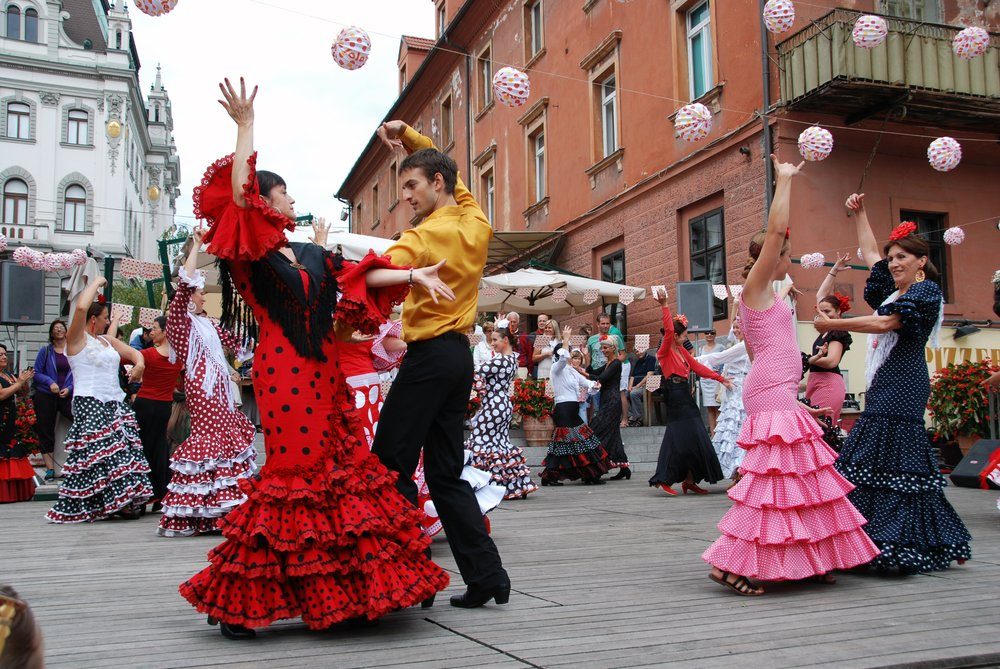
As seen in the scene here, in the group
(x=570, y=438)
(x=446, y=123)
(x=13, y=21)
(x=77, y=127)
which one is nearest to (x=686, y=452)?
(x=570, y=438)

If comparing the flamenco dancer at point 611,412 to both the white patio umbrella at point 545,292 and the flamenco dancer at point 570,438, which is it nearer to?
the flamenco dancer at point 570,438

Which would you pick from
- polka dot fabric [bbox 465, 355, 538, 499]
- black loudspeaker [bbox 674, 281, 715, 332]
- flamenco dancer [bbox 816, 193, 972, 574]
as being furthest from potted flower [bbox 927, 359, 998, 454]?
flamenco dancer [bbox 816, 193, 972, 574]

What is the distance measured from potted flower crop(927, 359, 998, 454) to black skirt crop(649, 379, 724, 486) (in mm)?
3217

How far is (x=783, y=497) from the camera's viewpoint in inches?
177

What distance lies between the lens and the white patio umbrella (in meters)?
17.3

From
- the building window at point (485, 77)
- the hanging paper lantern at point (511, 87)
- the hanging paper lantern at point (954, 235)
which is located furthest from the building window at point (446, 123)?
the hanging paper lantern at point (511, 87)

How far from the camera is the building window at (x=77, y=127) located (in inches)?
1841

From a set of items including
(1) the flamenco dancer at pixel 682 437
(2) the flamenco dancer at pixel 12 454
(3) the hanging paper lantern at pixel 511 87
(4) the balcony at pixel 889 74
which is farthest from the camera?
(4) the balcony at pixel 889 74

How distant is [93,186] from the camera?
46.8 meters

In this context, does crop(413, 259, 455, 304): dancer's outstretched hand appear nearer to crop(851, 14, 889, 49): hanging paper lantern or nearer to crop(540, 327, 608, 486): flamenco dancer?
crop(540, 327, 608, 486): flamenco dancer

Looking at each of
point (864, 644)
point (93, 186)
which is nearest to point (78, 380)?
point (864, 644)

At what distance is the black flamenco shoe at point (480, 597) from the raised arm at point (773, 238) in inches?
81.6

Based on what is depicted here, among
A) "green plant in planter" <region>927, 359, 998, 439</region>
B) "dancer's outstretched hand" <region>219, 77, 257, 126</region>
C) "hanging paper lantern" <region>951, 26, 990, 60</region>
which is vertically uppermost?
"hanging paper lantern" <region>951, 26, 990, 60</region>

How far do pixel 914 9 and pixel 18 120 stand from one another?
147 feet
